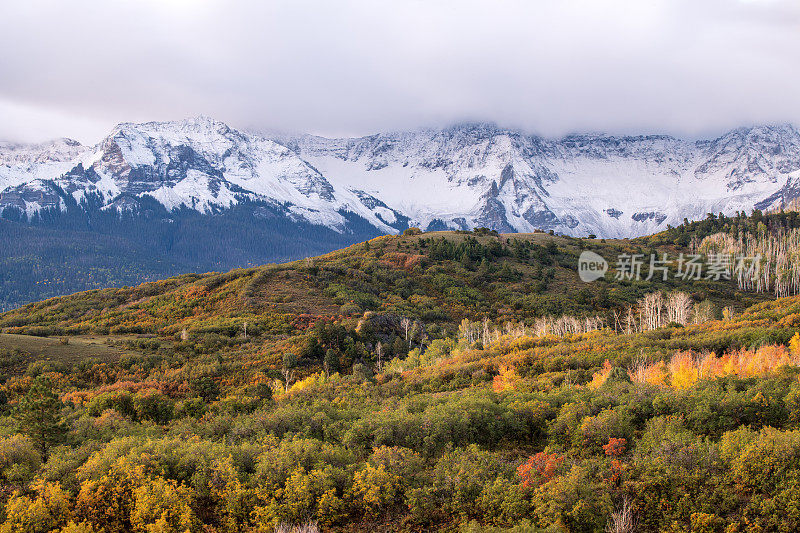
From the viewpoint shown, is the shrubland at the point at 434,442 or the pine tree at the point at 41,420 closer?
the shrubland at the point at 434,442

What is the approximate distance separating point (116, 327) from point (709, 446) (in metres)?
72.5

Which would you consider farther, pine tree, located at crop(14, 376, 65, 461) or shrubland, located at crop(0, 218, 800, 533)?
pine tree, located at crop(14, 376, 65, 461)

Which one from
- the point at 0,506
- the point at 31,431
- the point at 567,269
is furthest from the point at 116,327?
the point at 567,269

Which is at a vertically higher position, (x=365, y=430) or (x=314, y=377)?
(x=365, y=430)

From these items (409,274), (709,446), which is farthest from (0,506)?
(409,274)

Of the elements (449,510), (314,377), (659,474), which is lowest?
(314,377)

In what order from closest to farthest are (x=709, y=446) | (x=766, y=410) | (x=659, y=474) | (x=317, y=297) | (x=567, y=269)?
(x=659, y=474), (x=709, y=446), (x=766, y=410), (x=317, y=297), (x=567, y=269)

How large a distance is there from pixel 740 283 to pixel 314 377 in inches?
4562

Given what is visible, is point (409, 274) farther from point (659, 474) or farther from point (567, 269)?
point (659, 474)

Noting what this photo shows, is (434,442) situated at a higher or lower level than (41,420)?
lower

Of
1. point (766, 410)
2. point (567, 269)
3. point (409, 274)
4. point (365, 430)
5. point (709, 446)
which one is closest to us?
point (709, 446)

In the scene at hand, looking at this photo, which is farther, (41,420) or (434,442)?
(41,420)

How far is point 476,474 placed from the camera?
18.1m

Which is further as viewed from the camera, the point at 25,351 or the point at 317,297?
the point at 317,297
